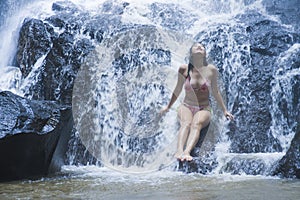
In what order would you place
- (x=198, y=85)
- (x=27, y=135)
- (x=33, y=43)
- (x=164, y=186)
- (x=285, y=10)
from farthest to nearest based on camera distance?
(x=285, y=10) → (x=33, y=43) → (x=27, y=135) → (x=198, y=85) → (x=164, y=186)

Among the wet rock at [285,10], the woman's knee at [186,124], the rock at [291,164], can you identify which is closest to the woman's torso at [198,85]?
the woman's knee at [186,124]

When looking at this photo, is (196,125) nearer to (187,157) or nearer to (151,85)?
(187,157)

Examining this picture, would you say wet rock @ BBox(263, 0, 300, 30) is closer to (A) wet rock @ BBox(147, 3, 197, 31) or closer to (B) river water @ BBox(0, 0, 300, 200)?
(A) wet rock @ BBox(147, 3, 197, 31)

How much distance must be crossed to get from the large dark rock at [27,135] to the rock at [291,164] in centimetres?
274

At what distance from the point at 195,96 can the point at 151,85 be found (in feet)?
9.81

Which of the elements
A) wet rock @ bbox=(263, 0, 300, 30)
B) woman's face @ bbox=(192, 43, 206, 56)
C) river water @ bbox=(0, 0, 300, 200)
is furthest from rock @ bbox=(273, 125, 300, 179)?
wet rock @ bbox=(263, 0, 300, 30)

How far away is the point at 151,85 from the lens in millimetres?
7594

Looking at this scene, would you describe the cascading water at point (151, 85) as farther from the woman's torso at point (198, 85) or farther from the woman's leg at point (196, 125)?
the woman's torso at point (198, 85)

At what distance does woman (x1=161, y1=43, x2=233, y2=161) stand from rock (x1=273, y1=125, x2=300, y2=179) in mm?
955

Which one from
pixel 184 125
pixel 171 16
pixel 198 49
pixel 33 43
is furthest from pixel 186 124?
pixel 171 16

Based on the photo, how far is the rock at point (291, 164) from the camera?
4362 millimetres

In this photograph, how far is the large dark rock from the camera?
4.67 m

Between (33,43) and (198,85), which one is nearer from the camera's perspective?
(198,85)

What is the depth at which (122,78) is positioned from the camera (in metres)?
7.97
